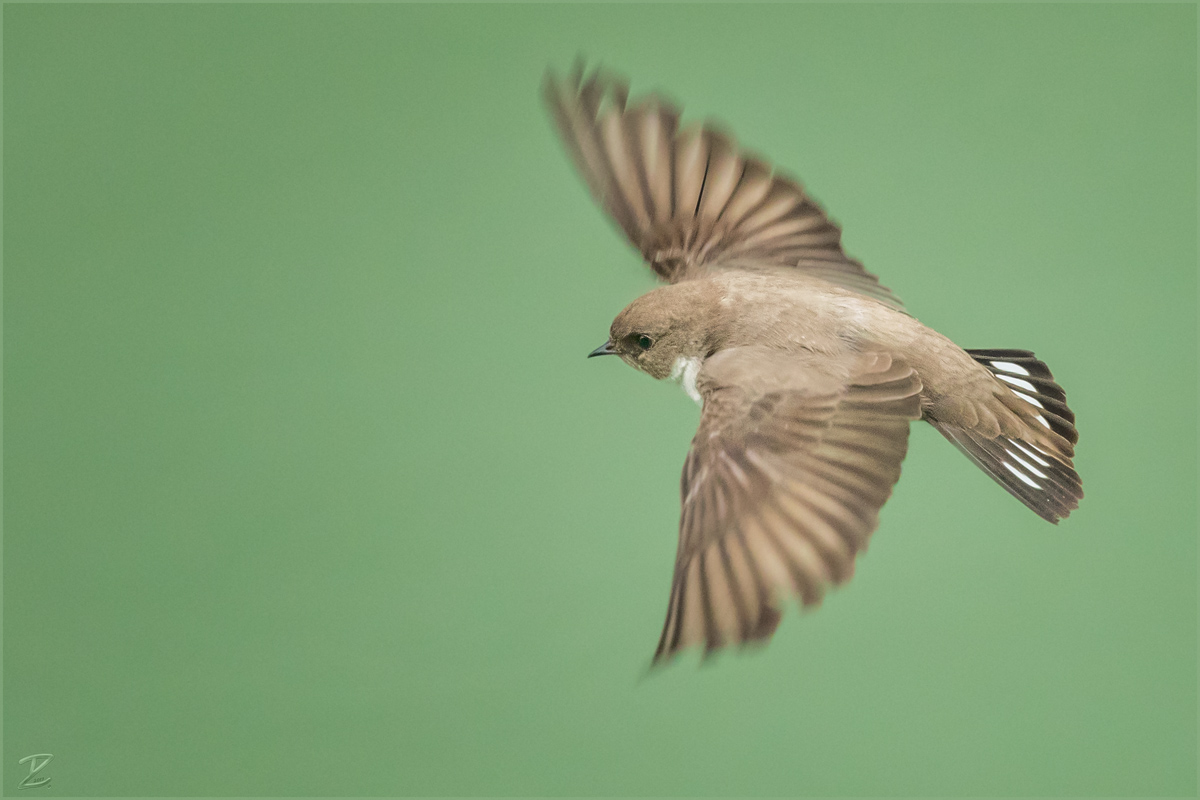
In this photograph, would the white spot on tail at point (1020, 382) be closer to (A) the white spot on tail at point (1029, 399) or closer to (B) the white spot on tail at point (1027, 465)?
(A) the white spot on tail at point (1029, 399)

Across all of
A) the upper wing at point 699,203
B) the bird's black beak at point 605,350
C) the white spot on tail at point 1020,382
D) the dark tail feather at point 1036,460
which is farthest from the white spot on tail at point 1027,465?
the bird's black beak at point 605,350

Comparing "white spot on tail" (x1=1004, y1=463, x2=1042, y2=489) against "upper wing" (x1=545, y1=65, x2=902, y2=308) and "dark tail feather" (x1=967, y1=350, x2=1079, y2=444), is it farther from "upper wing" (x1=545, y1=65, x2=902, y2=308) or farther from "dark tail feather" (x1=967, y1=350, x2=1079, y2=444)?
"upper wing" (x1=545, y1=65, x2=902, y2=308)

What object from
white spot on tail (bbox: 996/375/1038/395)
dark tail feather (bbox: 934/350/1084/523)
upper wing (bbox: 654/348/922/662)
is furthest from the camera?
white spot on tail (bbox: 996/375/1038/395)

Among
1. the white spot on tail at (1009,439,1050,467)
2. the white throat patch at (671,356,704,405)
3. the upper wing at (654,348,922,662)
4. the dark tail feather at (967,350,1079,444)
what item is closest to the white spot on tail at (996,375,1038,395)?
the dark tail feather at (967,350,1079,444)

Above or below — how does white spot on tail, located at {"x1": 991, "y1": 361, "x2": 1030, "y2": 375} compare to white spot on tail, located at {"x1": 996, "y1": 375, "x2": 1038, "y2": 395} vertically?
above

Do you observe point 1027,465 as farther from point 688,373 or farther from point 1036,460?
point 688,373

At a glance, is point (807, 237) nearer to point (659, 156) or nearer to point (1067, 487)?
point (659, 156)

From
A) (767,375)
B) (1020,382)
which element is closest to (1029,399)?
(1020,382)

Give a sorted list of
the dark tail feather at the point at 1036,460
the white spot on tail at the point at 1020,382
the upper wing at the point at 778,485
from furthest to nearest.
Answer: the white spot on tail at the point at 1020,382, the dark tail feather at the point at 1036,460, the upper wing at the point at 778,485

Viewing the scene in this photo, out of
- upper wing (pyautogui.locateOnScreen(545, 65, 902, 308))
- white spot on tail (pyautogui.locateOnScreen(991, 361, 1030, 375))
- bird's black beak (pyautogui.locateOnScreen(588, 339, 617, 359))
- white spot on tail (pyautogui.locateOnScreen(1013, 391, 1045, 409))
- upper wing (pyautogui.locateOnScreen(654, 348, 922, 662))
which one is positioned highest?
upper wing (pyautogui.locateOnScreen(545, 65, 902, 308))
